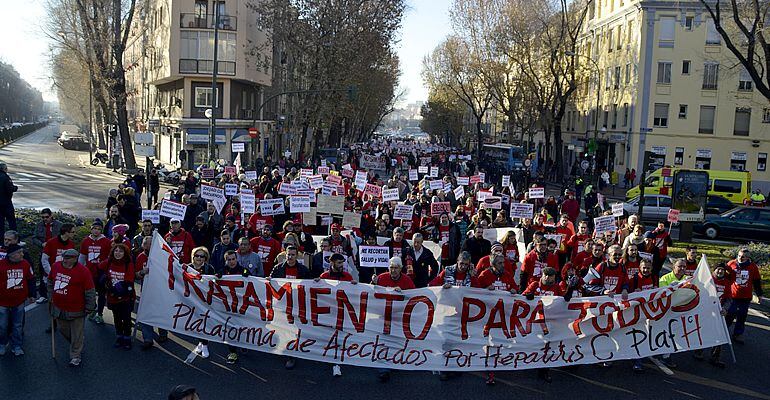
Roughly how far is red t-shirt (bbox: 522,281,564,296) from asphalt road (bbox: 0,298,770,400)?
1.01 meters

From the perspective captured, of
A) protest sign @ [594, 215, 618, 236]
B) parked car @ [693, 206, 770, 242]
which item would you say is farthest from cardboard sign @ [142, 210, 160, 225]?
parked car @ [693, 206, 770, 242]

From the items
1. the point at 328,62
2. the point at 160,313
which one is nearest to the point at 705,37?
the point at 328,62

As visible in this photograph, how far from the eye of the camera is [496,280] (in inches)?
399

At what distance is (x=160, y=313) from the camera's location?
988 centimetres

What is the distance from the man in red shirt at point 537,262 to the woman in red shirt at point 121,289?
5.75 metres

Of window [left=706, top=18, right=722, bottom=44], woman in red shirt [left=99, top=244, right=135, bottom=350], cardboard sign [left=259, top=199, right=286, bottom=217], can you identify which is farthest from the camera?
window [left=706, top=18, right=722, bottom=44]

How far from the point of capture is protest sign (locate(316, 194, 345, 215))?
1752 cm

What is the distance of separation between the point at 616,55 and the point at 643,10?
5709 millimetres

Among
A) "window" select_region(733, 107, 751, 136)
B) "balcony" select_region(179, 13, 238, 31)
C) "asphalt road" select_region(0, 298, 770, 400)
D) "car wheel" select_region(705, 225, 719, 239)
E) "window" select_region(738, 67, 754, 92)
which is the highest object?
"balcony" select_region(179, 13, 238, 31)

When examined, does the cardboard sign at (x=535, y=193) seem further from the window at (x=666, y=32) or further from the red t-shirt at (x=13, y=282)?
the window at (x=666, y=32)

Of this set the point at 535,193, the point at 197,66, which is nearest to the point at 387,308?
the point at 535,193

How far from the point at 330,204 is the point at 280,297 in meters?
8.03

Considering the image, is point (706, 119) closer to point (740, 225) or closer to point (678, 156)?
point (678, 156)

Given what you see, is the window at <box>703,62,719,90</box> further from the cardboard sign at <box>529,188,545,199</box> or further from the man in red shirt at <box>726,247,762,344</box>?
the man in red shirt at <box>726,247,762,344</box>
